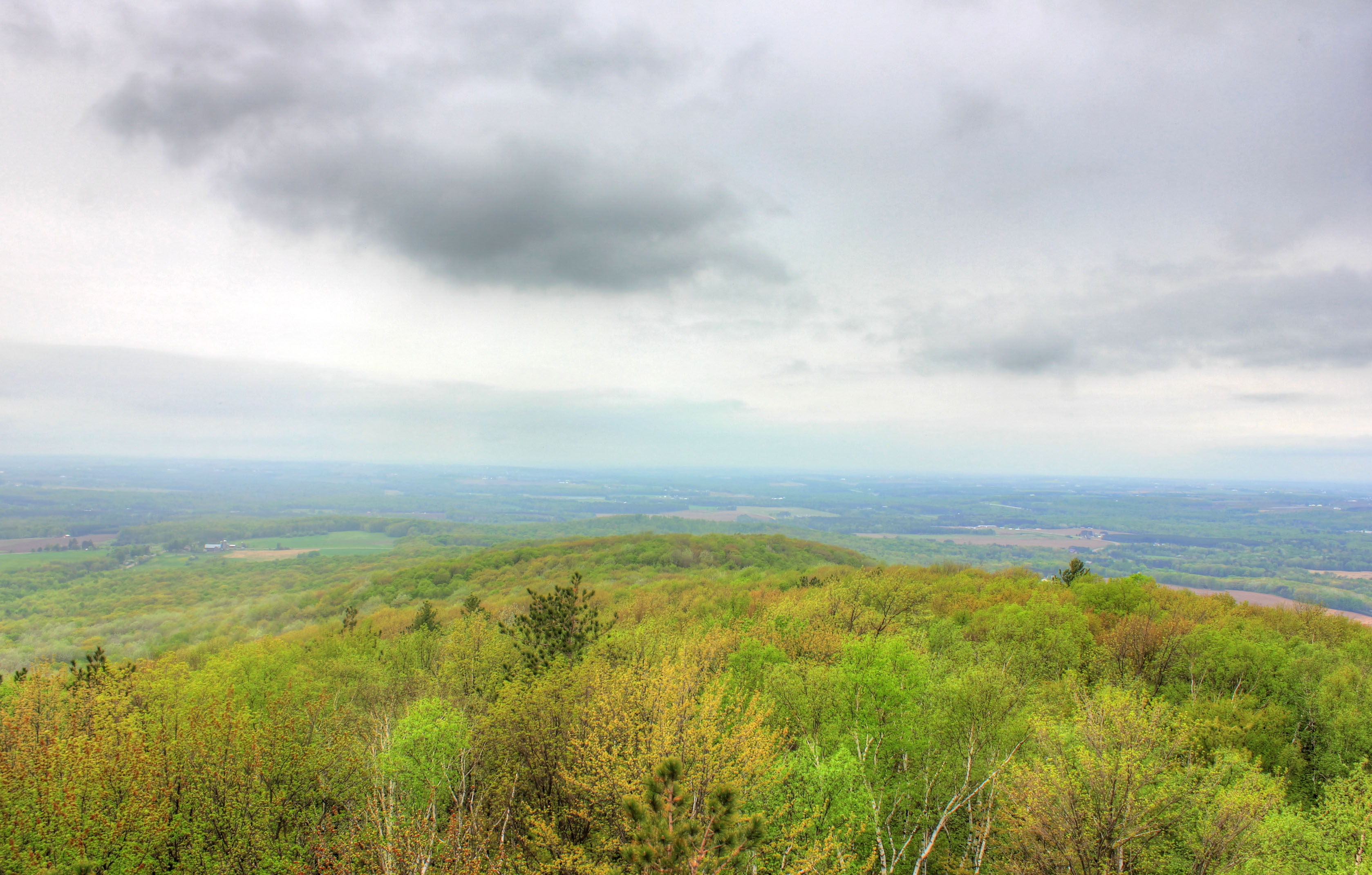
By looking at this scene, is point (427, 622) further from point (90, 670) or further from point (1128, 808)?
point (1128, 808)

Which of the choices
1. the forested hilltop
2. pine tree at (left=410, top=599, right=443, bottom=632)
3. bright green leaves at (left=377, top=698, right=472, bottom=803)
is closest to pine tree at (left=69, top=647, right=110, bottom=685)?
the forested hilltop

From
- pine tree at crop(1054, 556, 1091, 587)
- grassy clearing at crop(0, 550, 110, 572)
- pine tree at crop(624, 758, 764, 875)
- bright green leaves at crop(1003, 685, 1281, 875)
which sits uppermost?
pine tree at crop(624, 758, 764, 875)

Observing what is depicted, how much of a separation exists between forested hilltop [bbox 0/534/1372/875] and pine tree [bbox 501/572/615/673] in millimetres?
165

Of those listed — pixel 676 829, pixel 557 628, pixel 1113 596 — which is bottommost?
pixel 1113 596

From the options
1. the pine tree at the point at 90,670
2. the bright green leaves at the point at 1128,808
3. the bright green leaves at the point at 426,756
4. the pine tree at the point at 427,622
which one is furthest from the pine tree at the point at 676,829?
the pine tree at the point at 427,622

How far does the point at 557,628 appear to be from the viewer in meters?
30.0

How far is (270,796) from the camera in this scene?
17.9 metres

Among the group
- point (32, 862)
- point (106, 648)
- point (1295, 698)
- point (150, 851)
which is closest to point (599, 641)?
point (150, 851)

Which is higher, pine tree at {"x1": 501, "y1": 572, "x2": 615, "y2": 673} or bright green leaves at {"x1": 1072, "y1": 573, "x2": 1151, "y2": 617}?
pine tree at {"x1": 501, "y1": 572, "x2": 615, "y2": 673}

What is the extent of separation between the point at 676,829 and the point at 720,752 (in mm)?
9567

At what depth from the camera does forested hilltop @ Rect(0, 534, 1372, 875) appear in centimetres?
1488

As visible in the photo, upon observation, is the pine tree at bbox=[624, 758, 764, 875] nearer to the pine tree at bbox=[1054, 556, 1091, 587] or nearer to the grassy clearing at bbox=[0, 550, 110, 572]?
the pine tree at bbox=[1054, 556, 1091, 587]

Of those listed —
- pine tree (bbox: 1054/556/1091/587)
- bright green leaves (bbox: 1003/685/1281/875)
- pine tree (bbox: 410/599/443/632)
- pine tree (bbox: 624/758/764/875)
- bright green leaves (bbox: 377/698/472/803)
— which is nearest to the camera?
pine tree (bbox: 624/758/764/875)

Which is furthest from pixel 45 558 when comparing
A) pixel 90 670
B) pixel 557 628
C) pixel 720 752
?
pixel 720 752
